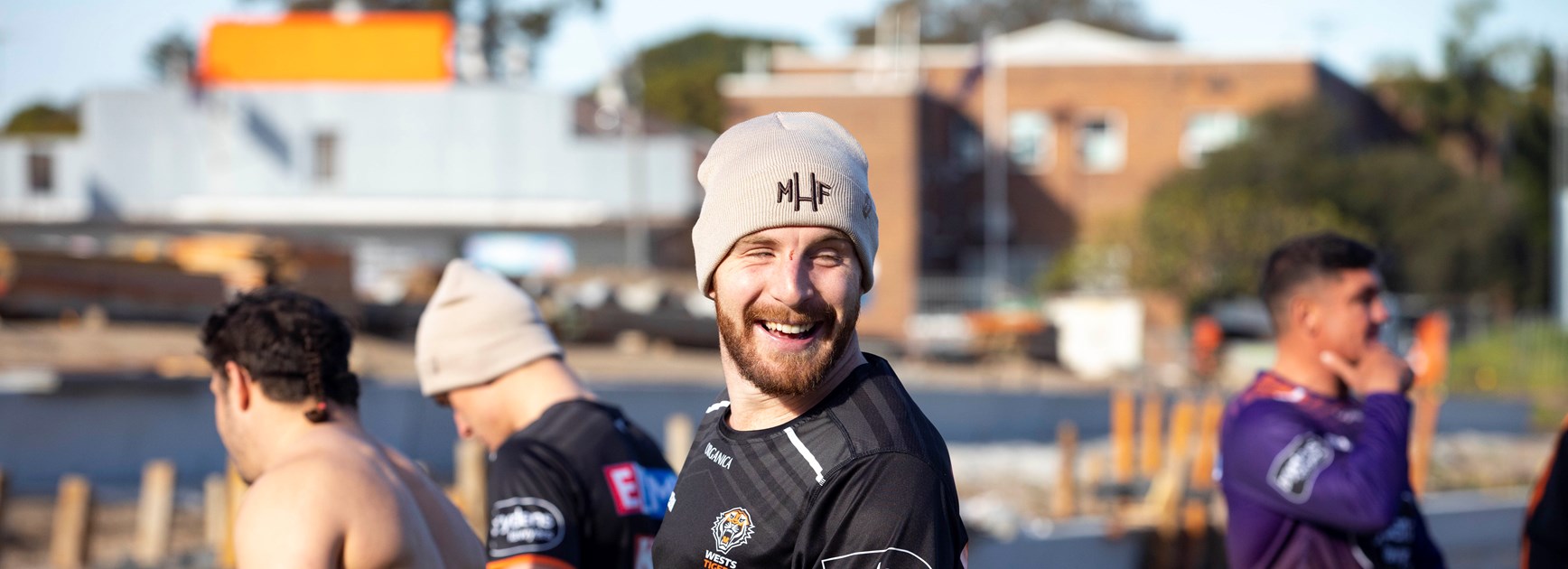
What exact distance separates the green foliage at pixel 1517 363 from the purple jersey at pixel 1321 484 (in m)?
31.7

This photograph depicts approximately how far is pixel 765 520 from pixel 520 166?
43.5 m

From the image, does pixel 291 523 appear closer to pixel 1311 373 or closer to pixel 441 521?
pixel 441 521

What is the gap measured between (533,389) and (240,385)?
2.61 feet

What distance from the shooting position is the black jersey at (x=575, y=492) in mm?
3605

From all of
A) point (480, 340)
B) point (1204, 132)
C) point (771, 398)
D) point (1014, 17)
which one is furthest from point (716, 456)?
point (1014, 17)

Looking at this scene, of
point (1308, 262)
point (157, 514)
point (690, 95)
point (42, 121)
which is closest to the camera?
point (1308, 262)

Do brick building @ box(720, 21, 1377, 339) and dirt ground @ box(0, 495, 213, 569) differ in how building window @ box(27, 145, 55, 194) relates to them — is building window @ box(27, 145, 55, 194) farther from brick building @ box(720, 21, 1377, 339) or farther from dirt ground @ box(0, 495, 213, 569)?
dirt ground @ box(0, 495, 213, 569)

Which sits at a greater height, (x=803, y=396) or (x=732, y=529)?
(x=803, y=396)

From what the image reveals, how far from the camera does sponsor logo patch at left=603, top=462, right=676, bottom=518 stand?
3.82 meters

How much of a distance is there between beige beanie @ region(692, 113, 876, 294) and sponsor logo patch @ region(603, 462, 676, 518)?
127 centimetres

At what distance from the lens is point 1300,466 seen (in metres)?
4.30

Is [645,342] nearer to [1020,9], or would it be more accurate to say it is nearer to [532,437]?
[532,437]

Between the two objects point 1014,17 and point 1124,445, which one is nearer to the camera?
point 1124,445

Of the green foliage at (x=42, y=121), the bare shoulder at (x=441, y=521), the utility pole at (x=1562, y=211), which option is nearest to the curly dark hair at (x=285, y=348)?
the bare shoulder at (x=441, y=521)
